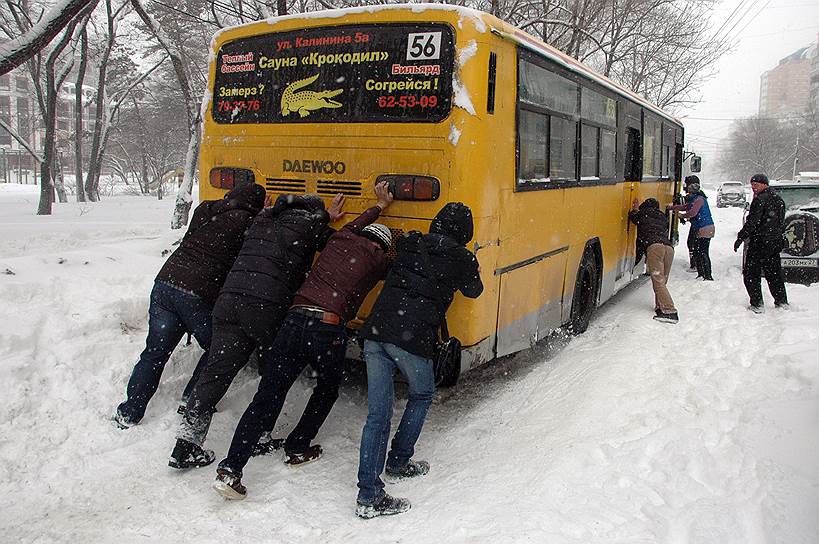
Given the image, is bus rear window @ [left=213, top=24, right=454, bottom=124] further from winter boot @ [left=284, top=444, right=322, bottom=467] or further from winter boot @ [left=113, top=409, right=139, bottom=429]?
winter boot @ [left=113, top=409, right=139, bottom=429]

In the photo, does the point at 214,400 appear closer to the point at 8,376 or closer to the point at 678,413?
the point at 8,376

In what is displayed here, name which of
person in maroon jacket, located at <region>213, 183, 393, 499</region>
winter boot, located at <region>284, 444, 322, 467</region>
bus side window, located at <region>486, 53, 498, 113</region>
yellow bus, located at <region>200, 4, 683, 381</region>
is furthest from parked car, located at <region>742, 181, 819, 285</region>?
winter boot, located at <region>284, 444, 322, 467</region>

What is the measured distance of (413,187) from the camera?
15.3 ft

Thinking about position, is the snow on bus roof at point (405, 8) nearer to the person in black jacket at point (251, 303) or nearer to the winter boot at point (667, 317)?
the person in black jacket at point (251, 303)

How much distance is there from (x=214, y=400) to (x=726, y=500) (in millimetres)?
3311

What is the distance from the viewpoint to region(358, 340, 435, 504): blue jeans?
389 centimetres

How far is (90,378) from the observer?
5270mm

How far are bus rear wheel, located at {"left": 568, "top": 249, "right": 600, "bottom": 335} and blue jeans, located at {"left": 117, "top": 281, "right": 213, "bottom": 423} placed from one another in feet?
13.8

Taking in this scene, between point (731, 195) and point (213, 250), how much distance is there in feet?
141

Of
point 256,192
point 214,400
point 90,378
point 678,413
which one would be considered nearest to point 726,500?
point 678,413

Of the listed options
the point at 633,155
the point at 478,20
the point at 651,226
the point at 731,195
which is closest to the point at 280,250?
the point at 478,20

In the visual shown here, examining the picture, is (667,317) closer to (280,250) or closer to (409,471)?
(409,471)

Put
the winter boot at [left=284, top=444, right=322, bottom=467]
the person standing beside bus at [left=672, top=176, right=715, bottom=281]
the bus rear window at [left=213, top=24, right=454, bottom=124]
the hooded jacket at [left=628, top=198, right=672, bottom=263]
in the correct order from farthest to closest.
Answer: the person standing beside bus at [left=672, top=176, right=715, bottom=281], the hooded jacket at [left=628, top=198, right=672, bottom=263], the bus rear window at [left=213, top=24, right=454, bottom=124], the winter boot at [left=284, top=444, right=322, bottom=467]

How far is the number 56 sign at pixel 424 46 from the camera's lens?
4621 millimetres
